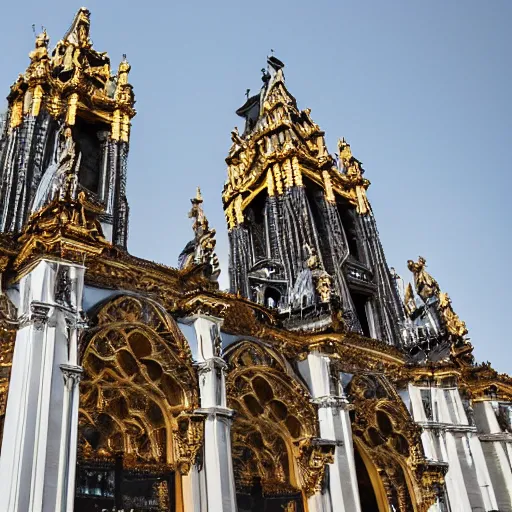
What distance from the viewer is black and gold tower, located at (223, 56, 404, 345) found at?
2562 centimetres

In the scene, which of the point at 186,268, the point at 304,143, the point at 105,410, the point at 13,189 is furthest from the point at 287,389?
the point at 304,143

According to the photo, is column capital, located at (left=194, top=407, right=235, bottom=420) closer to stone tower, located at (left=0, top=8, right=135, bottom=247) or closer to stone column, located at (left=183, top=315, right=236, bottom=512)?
stone column, located at (left=183, top=315, right=236, bottom=512)

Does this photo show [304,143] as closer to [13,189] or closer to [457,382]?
[457,382]

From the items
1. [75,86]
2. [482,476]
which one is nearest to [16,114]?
[75,86]

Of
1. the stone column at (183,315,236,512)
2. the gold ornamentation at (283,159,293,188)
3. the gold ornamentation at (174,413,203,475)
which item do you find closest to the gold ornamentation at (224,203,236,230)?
the gold ornamentation at (283,159,293,188)

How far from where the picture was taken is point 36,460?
9836 millimetres

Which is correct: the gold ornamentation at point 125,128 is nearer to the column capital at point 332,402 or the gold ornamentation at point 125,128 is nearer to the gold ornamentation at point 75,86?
the gold ornamentation at point 75,86

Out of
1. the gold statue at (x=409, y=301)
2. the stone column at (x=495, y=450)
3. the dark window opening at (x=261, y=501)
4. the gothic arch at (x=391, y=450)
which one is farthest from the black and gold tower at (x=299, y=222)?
the dark window opening at (x=261, y=501)

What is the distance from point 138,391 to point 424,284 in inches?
575

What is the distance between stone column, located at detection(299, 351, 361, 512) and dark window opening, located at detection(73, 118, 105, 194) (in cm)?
950

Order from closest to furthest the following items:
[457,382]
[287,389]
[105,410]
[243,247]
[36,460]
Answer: [36,460], [105,410], [287,389], [457,382], [243,247]

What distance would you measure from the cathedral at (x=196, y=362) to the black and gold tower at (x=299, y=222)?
145 mm

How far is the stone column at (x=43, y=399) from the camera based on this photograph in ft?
31.6

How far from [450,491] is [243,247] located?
47.2 feet
